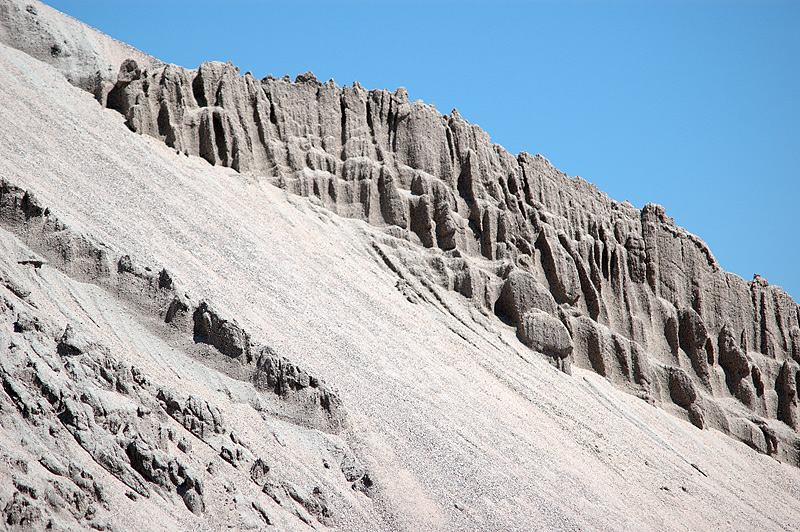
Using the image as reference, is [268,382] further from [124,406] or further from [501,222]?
[501,222]

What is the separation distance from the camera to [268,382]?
2008 cm

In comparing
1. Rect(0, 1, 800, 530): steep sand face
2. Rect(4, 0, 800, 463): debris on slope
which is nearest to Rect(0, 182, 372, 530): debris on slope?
Rect(0, 1, 800, 530): steep sand face

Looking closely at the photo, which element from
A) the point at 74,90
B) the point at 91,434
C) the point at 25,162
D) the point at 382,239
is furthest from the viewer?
the point at 382,239

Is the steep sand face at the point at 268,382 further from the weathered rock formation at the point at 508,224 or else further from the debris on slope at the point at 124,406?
the weathered rock formation at the point at 508,224

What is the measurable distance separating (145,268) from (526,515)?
1071cm

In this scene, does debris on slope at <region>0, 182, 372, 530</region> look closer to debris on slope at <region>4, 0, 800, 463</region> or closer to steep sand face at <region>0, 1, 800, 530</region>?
steep sand face at <region>0, 1, 800, 530</region>

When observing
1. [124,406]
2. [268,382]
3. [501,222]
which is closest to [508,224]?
[501,222]

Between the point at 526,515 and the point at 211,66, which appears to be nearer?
the point at 526,515

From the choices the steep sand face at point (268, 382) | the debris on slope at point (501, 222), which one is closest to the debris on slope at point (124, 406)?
the steep sand face at point (268, 382)

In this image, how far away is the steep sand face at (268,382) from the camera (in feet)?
50.0

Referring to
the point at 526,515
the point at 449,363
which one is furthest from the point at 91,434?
the point at 449,363

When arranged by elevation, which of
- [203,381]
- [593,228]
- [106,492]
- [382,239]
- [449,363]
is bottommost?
[106,492]

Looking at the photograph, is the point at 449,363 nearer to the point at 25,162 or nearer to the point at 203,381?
the point at 203,381

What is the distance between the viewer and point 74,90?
31141 millimetres
